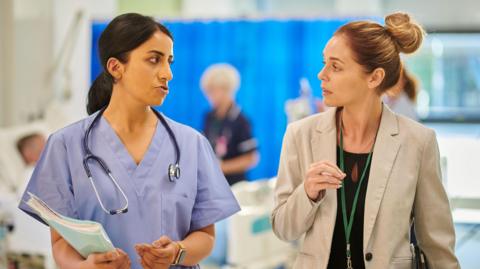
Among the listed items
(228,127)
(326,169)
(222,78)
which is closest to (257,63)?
(222,78)

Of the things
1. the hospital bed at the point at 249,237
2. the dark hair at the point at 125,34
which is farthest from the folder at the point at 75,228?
the hospital bed at the point at 249,237

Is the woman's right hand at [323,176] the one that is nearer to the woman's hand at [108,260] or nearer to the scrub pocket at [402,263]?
the scrub pocket at [402,263]

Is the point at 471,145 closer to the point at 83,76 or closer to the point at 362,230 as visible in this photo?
the point at 362,230

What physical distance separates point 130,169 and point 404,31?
77cm

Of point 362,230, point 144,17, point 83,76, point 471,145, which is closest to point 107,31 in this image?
point 144,17

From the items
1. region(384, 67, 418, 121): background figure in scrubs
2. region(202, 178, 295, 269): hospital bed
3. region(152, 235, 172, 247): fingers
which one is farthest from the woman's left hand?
region(202, 178, 295, 269): hospital bed

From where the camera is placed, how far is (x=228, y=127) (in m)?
5.27

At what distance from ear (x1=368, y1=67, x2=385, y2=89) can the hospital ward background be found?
2.12m

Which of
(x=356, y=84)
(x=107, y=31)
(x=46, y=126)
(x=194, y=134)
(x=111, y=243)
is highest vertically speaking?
(x=107, y=31)

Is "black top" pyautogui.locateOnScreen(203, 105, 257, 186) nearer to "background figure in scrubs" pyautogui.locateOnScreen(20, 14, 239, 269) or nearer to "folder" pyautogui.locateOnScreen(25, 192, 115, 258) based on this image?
"background figure in scrubs" pyautogui.locateOnScreen(20, 14, 239, 269)

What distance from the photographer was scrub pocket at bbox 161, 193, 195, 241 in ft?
5.62

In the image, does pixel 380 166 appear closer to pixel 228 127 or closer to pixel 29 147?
pixel 228 127

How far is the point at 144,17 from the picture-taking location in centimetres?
173

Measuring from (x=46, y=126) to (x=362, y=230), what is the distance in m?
4.18
